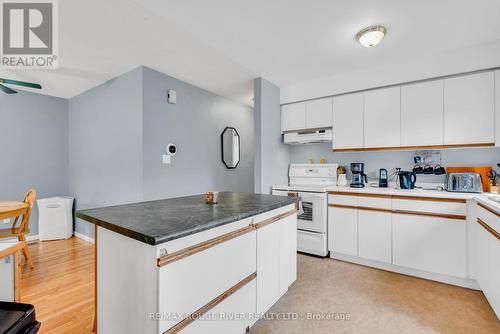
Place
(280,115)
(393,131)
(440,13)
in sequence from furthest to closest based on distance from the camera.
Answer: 1. (280,115)
2. (393,131)
3. (440,13)

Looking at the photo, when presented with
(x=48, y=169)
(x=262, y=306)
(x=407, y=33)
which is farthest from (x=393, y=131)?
(x=48, y=169)

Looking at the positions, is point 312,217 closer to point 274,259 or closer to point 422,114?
point 274,259

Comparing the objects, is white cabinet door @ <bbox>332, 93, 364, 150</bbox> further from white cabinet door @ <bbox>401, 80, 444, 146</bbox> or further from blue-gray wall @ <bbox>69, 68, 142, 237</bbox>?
blue-gray wall @ <bbox>69, 68, 142, 237</bbox>

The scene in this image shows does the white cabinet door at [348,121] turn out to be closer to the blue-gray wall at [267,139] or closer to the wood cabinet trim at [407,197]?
the wood cabinet trim at [407,197]

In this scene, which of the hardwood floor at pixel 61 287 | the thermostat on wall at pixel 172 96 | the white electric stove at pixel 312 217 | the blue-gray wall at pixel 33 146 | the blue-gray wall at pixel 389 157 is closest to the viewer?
the hardwood floor at pixel 61 287

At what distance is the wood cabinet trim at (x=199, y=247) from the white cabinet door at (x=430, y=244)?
1.90 m

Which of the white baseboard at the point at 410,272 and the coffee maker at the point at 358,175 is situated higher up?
the coffee maker at the point at 358,175

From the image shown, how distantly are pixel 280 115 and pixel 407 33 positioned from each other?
183 cm

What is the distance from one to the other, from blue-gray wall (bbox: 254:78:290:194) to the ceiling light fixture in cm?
139

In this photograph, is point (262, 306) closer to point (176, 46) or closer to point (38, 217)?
point (176, 46)

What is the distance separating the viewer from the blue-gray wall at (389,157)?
2518 mm

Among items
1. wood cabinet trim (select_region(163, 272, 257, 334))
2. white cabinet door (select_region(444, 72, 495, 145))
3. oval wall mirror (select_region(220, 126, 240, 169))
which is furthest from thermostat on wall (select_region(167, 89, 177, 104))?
white cabinet door (select_region(444, 72, 495, 145))

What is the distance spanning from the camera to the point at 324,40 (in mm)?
2314

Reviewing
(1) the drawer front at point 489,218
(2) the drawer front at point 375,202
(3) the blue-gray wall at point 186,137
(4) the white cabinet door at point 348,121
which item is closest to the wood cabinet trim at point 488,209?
(1) the drawer front at point 489,218
